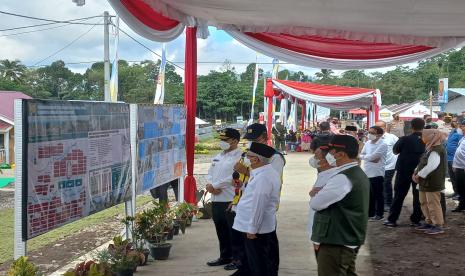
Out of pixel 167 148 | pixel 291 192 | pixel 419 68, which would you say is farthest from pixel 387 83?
pixel 167 148

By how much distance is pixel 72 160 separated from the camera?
4039 mm

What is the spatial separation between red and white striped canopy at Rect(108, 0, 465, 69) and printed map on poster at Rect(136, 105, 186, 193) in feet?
3.31

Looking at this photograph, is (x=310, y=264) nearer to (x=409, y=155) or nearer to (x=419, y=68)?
(x=409, y=155)

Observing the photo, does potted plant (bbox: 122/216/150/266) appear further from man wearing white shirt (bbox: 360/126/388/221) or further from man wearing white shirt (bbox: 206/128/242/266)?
man wearing white shirt (bbox: 360/126/388/221)

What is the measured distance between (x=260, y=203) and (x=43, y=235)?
6.12m

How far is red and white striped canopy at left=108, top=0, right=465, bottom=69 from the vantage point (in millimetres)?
5031

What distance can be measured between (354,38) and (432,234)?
3065 millimetres

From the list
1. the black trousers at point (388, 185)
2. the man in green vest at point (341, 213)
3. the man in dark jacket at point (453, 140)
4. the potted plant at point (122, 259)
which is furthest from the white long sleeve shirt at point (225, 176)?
the man in dark jacket at point (453, 140)

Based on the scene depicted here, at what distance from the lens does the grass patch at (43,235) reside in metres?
7.34

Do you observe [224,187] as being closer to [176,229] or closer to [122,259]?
[122,259]

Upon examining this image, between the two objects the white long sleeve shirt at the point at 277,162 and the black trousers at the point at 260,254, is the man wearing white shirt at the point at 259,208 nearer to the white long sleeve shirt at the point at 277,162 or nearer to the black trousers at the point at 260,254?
the black trousers at the point at 260,254

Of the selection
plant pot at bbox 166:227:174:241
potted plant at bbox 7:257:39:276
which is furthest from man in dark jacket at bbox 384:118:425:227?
potted plant at bbox 7:257:39:276

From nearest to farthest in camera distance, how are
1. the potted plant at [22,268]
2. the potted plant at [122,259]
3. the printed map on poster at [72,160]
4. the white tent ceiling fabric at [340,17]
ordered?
the potted plant at [22,268], the printed map on poster at [72,160], the potted plant at [122,259], the white tent ceiling fabric at [340,17]

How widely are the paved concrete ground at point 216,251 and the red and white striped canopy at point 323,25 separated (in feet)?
8.70
